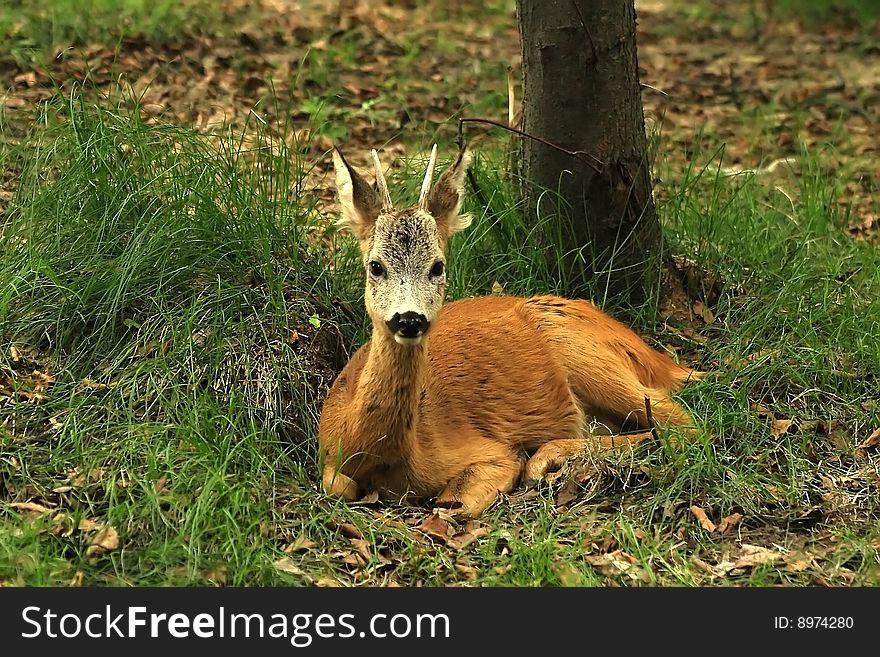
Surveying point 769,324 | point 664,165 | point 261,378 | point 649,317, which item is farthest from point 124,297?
point 664,165

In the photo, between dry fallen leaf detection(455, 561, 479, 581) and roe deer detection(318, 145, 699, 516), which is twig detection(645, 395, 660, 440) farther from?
dry fallen leaf detection(455, 561, 479, 581)

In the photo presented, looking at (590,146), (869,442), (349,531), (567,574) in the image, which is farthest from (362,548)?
(590,146)

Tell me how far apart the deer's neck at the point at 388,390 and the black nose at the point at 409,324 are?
21 centimetres

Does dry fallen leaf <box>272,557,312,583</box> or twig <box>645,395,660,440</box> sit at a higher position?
twig <box>645,395,660,440</box>

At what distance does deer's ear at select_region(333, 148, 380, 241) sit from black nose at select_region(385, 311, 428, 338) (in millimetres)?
577

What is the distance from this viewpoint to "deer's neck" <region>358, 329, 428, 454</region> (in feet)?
16.0

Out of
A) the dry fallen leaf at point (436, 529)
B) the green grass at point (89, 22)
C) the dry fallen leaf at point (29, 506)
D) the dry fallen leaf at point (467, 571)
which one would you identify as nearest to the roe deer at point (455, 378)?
the dry fallen leaf at point (436, 529)

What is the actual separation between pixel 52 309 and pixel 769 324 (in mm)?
3214

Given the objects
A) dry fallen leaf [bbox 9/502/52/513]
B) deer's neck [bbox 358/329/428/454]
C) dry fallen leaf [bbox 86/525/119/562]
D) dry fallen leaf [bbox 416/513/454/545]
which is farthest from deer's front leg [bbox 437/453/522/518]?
dry fallen leaf [bbox 9/502/52/513]

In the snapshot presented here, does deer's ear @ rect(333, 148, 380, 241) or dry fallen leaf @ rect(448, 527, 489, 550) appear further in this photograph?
deer's ear @ rect(333, 148, 380, 241)

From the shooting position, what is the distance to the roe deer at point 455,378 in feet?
16.0

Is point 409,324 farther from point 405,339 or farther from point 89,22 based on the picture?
point 89,22

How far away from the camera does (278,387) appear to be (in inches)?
209

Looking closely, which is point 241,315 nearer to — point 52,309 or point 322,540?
point 52,309
